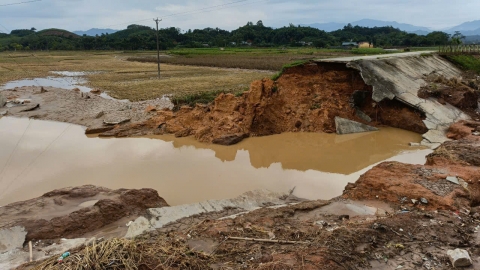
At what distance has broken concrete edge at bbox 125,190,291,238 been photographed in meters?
5.14

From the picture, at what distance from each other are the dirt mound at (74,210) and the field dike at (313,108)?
16.3 feet

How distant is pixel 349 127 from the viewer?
11.6 metres

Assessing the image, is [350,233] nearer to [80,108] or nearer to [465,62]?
[80,108]

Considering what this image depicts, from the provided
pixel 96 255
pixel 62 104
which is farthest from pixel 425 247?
pixel 62 104

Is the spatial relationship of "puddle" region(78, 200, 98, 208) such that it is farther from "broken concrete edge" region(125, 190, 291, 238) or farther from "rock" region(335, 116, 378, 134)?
"rock" region(335, 116, 378, 134)

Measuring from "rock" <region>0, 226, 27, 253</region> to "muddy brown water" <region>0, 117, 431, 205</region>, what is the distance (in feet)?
8.27

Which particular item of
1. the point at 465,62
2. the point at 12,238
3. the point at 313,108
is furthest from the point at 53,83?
the point at 465,62

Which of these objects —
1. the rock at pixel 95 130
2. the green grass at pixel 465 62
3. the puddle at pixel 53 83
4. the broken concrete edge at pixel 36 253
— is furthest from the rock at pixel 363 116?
the puddle at pixel 53 83

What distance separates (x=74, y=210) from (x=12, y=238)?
101 cm

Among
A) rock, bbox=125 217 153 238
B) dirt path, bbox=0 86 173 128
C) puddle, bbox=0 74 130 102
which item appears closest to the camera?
rock, bbox=125 217 153 238

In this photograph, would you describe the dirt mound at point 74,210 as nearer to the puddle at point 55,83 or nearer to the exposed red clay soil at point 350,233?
the exposed red clay soil at point 350,233

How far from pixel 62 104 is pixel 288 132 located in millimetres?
10870

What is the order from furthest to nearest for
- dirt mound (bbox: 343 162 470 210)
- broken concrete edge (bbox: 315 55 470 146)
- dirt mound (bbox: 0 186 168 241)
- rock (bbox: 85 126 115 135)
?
rock (bbox: 85 126 115 135) → broken concrete edge (bbox: 315 55 470 146) → dirt mound (bbox: 343 162 470 210) → dirt mound (bbox: 0 186 168 241)

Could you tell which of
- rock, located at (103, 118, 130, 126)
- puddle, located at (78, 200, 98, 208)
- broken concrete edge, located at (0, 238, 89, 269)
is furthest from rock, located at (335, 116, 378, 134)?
broken concrete edge, located at (0, 238, 89, 269)
